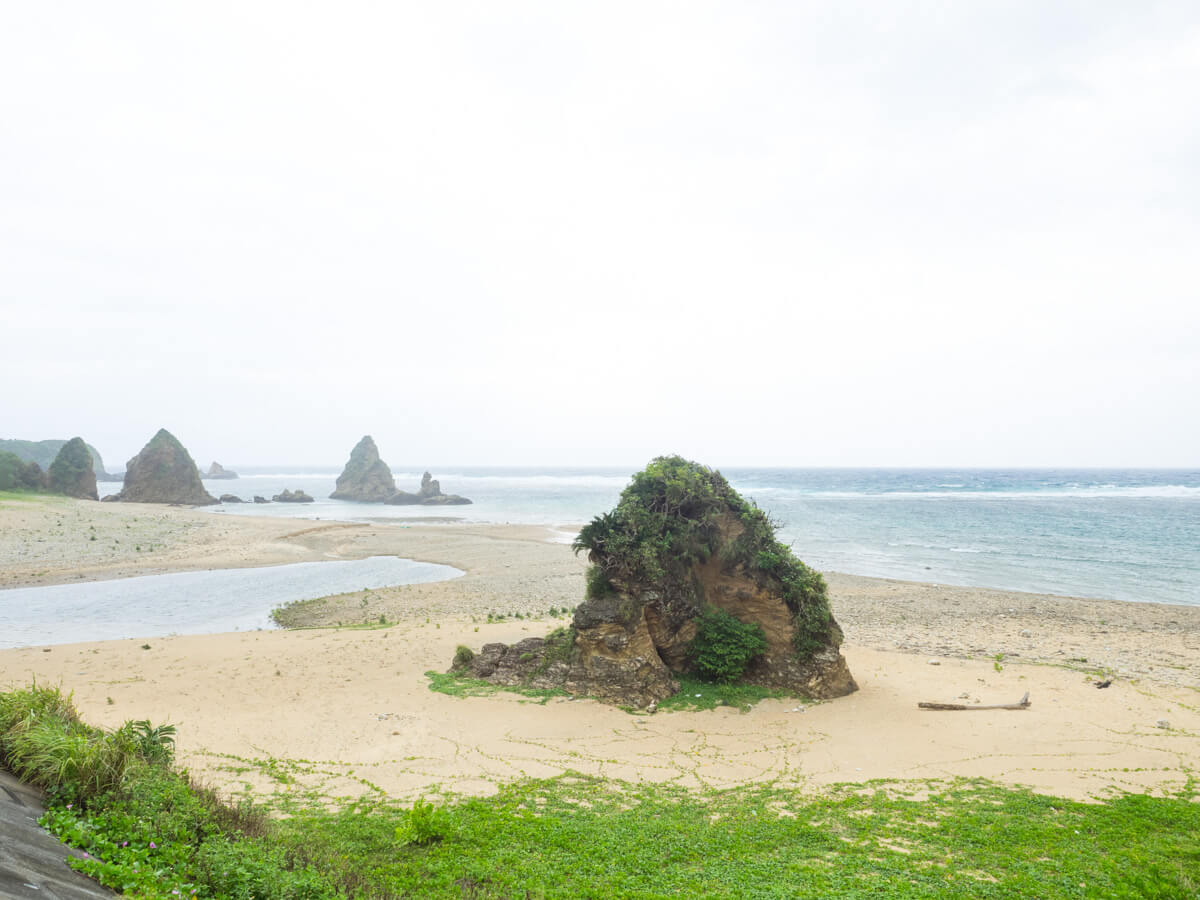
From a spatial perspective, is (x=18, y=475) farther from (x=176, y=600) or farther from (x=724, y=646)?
(x=724, y=646)

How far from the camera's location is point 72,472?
68.5 meters

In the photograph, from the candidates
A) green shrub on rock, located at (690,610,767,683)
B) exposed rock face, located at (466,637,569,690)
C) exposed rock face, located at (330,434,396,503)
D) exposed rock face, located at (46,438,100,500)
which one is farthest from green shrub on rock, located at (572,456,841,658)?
exposed rock face, located at (330,434,396,503)

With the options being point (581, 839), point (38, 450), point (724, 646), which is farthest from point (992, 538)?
point (38, 450)

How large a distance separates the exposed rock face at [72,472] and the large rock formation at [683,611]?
257 feet

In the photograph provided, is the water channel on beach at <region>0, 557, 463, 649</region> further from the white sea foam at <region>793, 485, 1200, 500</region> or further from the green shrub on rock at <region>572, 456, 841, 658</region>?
the white sea foam at <region>793, 485, 1200, 500</region>

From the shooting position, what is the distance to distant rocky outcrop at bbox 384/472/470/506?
93438 millimetres

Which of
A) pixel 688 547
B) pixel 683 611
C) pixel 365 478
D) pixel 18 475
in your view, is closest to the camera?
pixel 683 611

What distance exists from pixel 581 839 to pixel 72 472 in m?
86.4

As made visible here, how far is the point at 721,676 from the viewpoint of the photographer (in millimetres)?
13906

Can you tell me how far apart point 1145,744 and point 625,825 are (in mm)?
10462

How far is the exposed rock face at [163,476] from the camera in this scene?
79.6 meters

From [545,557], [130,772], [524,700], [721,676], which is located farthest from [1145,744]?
[545,557]

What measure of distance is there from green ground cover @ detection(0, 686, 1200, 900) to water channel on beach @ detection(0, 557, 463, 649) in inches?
625

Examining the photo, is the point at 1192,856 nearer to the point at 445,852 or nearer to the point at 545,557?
the point at 445,852
